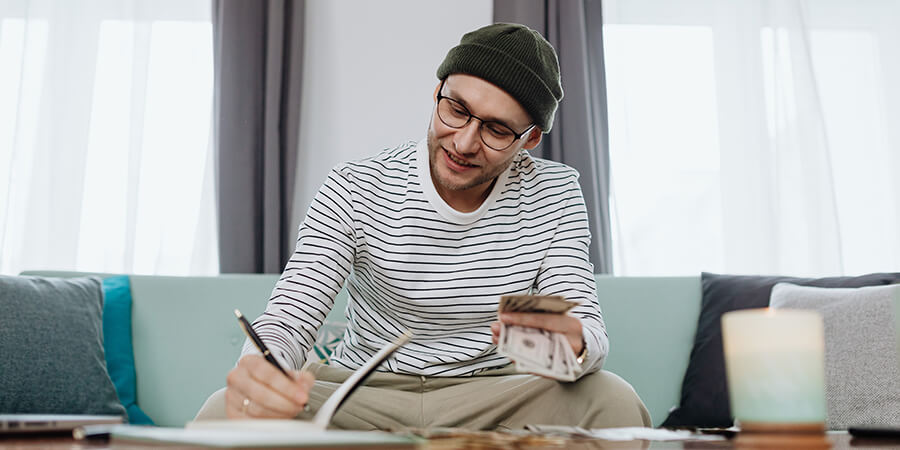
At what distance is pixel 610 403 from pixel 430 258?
1.64ft

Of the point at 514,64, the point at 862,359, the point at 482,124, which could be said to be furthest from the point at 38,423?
the point at 862,359

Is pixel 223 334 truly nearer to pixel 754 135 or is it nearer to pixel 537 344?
pixel 537 344

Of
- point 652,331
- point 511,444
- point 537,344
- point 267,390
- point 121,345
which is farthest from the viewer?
point 652,331

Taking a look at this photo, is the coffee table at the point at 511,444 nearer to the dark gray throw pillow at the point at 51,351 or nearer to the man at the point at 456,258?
the man at the point at 456,258

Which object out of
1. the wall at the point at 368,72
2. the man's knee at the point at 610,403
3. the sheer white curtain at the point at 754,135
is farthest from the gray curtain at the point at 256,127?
the man's knee at the point at 610,403

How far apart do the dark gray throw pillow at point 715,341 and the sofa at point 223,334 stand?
6 cm

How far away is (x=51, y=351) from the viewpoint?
1.98m

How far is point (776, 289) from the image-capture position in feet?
7.39

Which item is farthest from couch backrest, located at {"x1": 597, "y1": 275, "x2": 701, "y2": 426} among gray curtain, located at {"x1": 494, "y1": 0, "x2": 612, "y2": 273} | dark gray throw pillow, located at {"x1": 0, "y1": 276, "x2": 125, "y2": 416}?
dark gray throw pillow, located at {"x1": 0, "y1": 276, "x2": 125, "y2": 416}

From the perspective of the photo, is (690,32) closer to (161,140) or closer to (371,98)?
(371,98)

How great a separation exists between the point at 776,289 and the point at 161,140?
230 centimetres

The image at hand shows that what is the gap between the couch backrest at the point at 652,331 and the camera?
2.32 meters

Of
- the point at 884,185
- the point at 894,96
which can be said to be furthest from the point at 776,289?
the point at 894,96

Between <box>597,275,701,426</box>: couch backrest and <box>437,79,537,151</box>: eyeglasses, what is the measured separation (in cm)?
103
